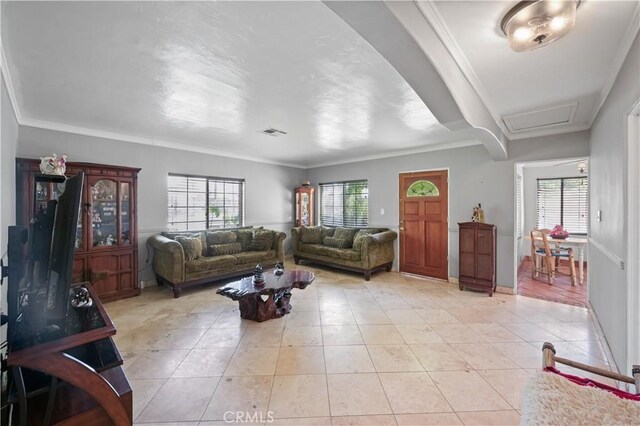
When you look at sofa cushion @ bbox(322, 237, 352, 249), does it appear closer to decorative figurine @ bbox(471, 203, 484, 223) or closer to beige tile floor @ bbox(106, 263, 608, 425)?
beige tile floor @ bbox(106, 263, 608, 425)

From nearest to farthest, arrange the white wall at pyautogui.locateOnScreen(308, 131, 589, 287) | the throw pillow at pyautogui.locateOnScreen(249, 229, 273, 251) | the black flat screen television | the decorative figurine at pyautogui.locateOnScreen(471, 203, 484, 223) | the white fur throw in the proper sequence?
1. the white fur throw
2. the black flat screen television
3. the white wall at pyautogui.locateOnScreen(308, 131, 589, 287)
4. the decorative figurine at pyautogui.locateOnScreen(471, 203, 484, 223)
5. the throw pillow at pyautogui.locateOnScreen(249, 229, 273, 251)

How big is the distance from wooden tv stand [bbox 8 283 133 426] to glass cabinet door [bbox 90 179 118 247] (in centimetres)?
329

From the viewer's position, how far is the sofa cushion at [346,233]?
220 inches

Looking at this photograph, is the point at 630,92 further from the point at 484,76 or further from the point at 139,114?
the point at 139,114

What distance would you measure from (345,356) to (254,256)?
2.83 metres

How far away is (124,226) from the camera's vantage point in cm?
397

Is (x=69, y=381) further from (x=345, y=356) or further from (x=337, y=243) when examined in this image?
(x=337, y=243)

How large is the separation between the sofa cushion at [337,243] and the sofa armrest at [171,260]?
287cm

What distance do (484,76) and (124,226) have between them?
486 centimetres

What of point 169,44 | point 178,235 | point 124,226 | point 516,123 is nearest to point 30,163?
point 124,226

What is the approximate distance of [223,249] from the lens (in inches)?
185

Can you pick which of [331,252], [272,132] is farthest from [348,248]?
[272,132]

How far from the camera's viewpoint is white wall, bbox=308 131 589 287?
3777mm
